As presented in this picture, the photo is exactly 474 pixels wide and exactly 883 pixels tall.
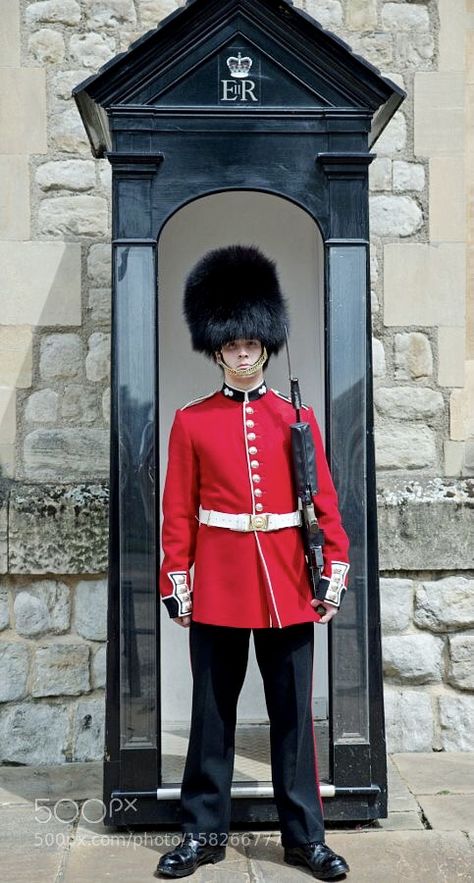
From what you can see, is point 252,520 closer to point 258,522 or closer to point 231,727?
point 258,522

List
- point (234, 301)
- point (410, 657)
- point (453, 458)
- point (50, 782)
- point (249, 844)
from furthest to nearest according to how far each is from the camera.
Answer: point (453, 458)
point (410, 657)
point (50, 782)
point (249, 844)
point (234, 301)

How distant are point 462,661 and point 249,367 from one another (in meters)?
1.57

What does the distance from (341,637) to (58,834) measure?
98 centimetres

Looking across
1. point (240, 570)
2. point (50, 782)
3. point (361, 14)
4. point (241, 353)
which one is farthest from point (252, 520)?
point (361, 14)

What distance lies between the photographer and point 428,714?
387 cm

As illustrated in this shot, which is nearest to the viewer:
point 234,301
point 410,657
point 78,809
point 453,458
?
point 234,301

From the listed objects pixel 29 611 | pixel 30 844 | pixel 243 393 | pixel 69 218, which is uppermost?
pixel 69 218

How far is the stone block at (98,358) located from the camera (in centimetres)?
390

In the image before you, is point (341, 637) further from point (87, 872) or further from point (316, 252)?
point (316, 252)

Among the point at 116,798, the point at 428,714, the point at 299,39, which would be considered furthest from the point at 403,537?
the point at 299,39

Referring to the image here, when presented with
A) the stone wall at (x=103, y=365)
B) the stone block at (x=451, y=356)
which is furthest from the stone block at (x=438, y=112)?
the stone block at (x=451, y=356)

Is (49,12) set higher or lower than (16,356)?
higher

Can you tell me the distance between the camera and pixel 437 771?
3.65 m

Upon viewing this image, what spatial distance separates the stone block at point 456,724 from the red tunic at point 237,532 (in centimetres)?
120
